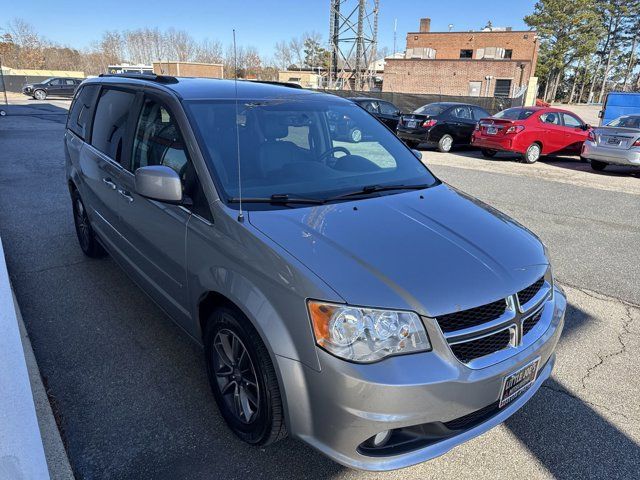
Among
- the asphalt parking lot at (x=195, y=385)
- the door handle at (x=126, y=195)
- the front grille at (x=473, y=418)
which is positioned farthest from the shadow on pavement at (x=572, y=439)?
the door handle at (x=126, y=195)

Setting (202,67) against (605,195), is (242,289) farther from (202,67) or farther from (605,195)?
(202,67)

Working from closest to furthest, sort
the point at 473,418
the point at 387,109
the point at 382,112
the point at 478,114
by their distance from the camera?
the point at 473,418, the point at 478,114, the point at 382,112, the point at 387,109

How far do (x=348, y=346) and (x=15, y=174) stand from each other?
32.4 feet

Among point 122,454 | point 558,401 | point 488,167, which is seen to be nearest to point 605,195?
point 488,167

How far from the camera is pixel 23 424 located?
2.30m

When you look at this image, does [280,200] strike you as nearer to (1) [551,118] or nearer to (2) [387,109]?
(1) [551,118]

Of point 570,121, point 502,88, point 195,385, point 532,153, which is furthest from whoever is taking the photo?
point 502,88

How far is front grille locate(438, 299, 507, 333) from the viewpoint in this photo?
2043 mm

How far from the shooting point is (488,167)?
40.4ft

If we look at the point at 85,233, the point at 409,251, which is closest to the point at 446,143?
the point at 85,233

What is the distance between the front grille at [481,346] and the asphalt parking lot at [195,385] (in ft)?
2.39

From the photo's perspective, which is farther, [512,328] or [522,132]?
[522,132]

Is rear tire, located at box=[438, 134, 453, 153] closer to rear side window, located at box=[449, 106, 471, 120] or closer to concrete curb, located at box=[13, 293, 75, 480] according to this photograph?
rear side window, located at box=[449, 106, 471, 120]

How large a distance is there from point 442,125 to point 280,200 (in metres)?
13.2
